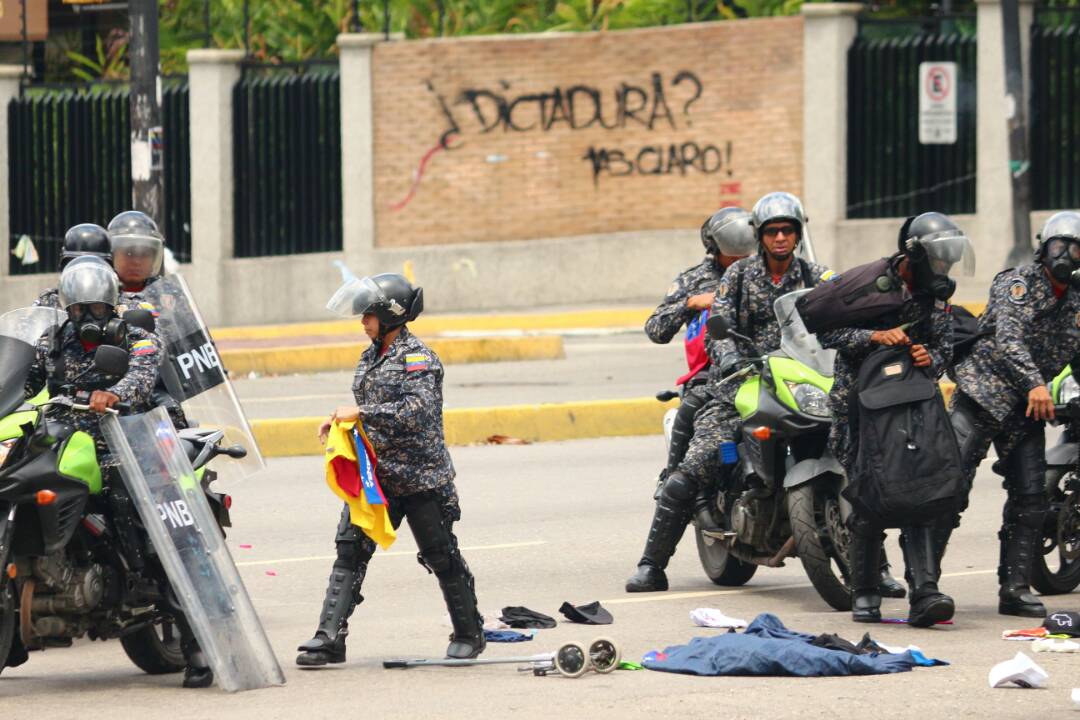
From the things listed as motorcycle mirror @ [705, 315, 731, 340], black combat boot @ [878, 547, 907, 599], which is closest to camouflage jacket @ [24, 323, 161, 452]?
motorcycle mirror @ [705, 315, 731, 340]

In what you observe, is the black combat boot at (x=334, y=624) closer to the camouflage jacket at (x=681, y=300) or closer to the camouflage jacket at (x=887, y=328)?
the camouflage jacket at (x=887, y=328)

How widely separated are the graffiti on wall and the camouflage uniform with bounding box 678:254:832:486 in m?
14.5

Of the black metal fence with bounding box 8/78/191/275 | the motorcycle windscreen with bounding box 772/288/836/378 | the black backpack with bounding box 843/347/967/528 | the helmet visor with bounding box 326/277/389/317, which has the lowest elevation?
the black backpack with bounding box 843/347/967/528

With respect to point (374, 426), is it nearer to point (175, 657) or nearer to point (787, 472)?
point (175, 657)

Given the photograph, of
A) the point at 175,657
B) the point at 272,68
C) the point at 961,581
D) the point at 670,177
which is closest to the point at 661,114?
the point at 670,177

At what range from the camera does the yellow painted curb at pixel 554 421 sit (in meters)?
15.0

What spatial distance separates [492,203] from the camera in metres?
24.2

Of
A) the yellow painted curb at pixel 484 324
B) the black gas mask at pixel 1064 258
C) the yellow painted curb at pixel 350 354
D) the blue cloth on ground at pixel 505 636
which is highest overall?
the black gas mask at pixel 1064 258

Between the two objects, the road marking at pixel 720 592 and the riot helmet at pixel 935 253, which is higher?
the riot helmet at pixel 935 253

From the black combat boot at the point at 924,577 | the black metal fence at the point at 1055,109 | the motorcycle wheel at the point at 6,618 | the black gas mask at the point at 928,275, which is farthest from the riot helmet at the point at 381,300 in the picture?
the black metal fence at the point at 1055,109

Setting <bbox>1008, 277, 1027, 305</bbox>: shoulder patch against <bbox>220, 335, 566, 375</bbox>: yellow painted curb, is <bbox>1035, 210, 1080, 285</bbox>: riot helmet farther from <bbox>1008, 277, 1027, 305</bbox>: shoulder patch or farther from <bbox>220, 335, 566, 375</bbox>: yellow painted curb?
<bbox>220, 335, 566, 375</bbox>: yellow painted curb

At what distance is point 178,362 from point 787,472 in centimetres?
271

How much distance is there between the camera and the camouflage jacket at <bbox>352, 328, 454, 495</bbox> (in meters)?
7.94

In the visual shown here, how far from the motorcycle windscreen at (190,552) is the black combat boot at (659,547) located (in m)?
2.49
